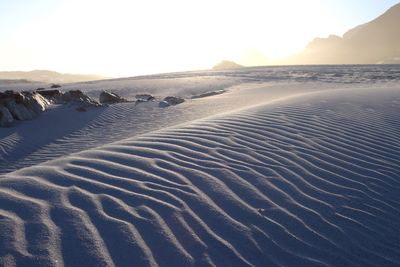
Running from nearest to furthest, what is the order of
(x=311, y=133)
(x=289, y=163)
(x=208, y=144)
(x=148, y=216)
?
(x=148, y=216) < (x=289, y=163) < (x=208, y=144) < (x=311, y=133)

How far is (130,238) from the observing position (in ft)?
8.79

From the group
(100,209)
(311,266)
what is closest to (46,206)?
(100,209)

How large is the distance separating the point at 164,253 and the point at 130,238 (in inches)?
10.6

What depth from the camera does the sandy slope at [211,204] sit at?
2.60 m

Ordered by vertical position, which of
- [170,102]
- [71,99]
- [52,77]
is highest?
[71,99]

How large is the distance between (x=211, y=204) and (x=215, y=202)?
0.05 m

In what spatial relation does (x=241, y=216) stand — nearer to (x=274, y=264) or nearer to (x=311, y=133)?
(x=274, y=264)

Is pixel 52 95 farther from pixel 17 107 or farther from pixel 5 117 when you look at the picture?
pixel 5 117

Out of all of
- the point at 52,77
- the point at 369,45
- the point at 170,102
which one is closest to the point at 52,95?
the point at 170,102

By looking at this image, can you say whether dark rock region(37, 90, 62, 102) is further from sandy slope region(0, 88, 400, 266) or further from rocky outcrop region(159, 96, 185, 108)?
sandy slope region(0, 88, 400, 266)

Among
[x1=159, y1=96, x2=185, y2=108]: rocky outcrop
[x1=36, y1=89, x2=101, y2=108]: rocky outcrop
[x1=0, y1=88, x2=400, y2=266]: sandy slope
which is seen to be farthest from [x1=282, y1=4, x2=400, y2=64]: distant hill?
[x1=0, y1=88, x2=400, y2=266]: sandy slope

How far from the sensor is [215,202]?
3248 millimetres

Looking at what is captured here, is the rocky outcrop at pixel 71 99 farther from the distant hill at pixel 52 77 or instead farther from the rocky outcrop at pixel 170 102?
the distant hill at pixel 52 77

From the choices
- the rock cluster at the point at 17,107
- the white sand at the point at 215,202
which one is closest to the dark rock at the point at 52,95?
the rock cluster at the point at 17,107
